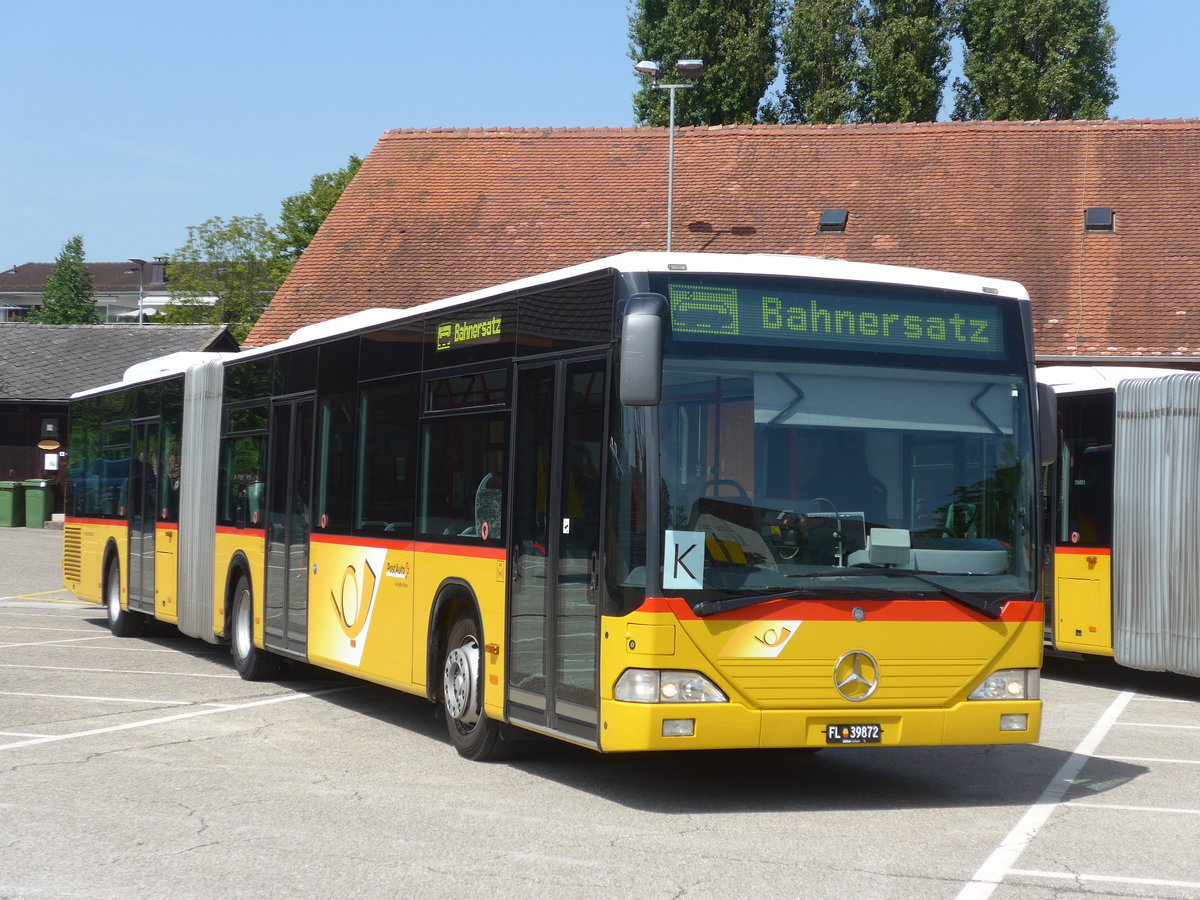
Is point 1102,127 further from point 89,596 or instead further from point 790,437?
point 790,437

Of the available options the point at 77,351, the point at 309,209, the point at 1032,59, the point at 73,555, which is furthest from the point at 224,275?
the point at 73,555

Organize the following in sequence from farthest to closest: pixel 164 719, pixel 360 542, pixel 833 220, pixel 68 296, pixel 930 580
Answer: pixel 68 296, pixel 833 220, pixel 360 542, pixel 164 719, pixel 930 580

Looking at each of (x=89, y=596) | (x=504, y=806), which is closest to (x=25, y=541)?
(x=89, y=596)

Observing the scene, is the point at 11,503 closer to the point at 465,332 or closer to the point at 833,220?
the point at 833,220

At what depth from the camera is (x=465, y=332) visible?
10391 millimetres

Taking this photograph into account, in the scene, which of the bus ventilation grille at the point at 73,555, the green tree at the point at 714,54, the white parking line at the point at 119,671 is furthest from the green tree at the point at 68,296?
the white parking line at the point at 119,671

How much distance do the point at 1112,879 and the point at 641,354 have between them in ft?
10.2

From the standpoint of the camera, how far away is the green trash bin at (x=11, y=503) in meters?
47.5

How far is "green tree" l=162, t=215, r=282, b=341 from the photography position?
81812 millimetres

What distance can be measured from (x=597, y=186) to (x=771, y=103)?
50.4 ft

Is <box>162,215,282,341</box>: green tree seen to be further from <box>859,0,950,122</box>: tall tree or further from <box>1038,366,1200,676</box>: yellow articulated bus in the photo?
<box>1038,366,1200,676</box>: yellow articulated bus

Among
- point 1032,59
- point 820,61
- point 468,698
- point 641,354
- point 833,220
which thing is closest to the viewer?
point 641,354

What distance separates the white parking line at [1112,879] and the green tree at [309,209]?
69777mm

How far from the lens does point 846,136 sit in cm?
3944
